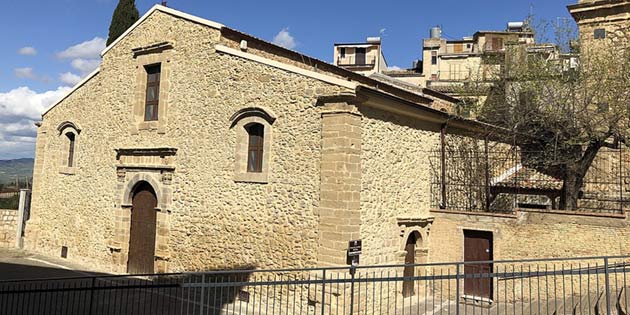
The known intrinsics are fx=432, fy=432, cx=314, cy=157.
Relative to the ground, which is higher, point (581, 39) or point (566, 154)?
point (581, 39)

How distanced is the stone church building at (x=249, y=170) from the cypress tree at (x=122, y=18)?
12.2 feet

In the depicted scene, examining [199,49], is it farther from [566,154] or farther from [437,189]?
[566,154]

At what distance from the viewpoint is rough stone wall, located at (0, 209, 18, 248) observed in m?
16.3

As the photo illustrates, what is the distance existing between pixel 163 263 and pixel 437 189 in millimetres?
7731

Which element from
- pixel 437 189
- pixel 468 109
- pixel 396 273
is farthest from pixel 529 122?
pixel 396 273

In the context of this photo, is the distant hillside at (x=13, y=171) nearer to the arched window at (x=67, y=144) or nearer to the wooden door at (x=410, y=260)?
the arched window at (x=67, y=144)

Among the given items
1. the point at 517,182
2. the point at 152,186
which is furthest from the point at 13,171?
the point at 517,182

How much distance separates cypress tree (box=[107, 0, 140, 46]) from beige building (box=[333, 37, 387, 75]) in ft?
64.3

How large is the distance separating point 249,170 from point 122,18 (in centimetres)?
1148

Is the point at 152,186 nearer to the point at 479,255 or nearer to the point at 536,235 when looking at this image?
the point at 479,255

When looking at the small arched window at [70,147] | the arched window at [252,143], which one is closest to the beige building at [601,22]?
the arched window at [252,143]

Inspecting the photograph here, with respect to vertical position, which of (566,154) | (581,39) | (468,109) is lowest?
(566,154)

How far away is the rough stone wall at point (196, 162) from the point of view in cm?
945

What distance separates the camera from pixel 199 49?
1170cm
